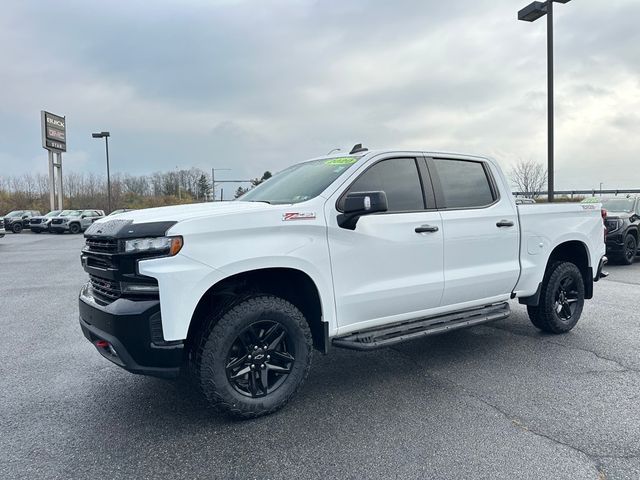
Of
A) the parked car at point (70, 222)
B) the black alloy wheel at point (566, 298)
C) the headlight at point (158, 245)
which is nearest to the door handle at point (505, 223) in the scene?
the black alloy wheel at point (566, 298)

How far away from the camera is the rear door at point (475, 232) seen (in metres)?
4.39

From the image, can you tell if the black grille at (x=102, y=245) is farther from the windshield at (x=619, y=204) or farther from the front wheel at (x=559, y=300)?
the windshield at (x=619, y=204)

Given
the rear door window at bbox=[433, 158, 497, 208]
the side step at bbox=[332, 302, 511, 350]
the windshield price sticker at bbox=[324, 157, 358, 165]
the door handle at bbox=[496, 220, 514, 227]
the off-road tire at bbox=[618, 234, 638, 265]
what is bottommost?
the off-road tire at bbox=[618, 234, 638, 265]

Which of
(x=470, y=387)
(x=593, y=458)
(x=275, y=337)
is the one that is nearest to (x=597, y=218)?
(x=470, y=387)

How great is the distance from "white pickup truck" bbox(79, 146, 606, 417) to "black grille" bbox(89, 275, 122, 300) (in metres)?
0.01

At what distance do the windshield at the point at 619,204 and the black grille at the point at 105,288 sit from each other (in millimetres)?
13241

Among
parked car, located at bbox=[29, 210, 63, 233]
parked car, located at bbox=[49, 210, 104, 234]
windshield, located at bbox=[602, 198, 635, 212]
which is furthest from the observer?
parked car, located at bbox=[29, 210, 63, 233]

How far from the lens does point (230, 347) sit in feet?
10.8

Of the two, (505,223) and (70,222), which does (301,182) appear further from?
(70,222)

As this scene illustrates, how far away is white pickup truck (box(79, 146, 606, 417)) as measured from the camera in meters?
3.07

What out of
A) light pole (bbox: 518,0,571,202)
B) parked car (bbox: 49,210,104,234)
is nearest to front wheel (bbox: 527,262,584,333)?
light pole (bbox: 518,0,571,202)

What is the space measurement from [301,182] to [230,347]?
1.65 meters

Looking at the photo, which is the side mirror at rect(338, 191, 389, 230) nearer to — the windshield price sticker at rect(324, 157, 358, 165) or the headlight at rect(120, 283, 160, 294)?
the windshield price sticker at rect(324, 157, 358, 165)

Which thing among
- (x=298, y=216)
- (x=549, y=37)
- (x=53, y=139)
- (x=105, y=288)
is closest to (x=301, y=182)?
(x=298, y=216)
